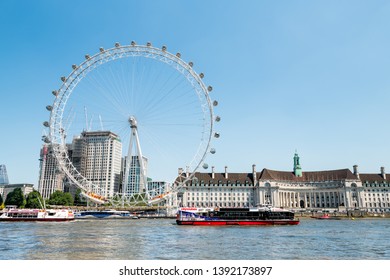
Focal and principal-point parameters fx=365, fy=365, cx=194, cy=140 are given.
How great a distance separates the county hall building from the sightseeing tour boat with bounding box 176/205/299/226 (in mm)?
70030

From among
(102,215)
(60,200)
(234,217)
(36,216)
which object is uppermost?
(60,200)

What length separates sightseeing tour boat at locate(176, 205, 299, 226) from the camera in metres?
64.0

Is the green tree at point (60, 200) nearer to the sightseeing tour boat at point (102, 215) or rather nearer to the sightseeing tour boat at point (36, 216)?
the sightseeing tour boat at point (102, 215)

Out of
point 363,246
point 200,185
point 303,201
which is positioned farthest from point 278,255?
point 303,201

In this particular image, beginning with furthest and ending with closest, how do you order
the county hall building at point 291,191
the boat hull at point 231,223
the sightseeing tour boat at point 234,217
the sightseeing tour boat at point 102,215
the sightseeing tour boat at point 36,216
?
the county hall building at point 291,191
the sightseeing tour boat at point 102,215
the sightseeing tour boat at point 36,216
the sightseeing tour boat at point 234,217
the boat hull at point 231,223

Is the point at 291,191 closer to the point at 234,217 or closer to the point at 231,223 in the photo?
the point at 234,217

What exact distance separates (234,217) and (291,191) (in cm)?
8812

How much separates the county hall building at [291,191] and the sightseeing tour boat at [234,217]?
70.0 meters

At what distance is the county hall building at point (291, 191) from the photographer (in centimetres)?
13788

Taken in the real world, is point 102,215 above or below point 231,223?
above

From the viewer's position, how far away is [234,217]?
65.2 metres

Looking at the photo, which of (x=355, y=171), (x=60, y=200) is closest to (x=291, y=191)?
(x=355, y=171)

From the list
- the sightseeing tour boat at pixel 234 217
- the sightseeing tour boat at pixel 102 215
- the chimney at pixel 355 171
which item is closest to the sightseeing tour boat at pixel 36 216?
the sightseeing tour boat at pixel 102 215

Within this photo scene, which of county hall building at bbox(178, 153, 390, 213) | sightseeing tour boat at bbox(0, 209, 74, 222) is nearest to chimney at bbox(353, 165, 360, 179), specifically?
county hall building at bbox(178, 153, 390, 213)
